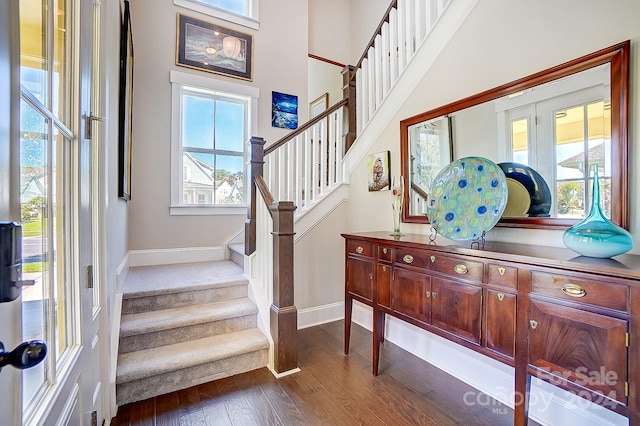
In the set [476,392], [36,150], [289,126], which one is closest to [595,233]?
[476,392]

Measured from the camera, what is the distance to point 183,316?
229cm

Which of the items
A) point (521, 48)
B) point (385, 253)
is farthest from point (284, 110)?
point (521, 48)

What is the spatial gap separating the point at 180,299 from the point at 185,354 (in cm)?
52

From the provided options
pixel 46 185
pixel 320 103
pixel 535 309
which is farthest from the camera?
pixel 320 103

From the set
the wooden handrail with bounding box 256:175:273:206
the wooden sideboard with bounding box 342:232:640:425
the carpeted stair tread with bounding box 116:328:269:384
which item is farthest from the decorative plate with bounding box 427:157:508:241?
the carpeted stair tread with bounding box 116:328:269:384

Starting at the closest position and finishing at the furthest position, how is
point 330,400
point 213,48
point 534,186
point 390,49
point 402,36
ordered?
point 534,186 → point 330,400 → point 402,36 → point 390,49 → point 213,48

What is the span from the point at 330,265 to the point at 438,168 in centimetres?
149

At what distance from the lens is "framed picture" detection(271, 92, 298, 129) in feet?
13.4

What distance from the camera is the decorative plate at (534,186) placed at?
1679 mm

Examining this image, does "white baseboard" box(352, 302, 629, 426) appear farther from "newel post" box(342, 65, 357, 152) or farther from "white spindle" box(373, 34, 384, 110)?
"white spindle" box(373, 34, 384, 110)

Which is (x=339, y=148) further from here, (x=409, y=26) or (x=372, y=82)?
(x=409, y=26)

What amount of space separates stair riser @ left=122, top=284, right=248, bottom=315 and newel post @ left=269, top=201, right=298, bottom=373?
62cm

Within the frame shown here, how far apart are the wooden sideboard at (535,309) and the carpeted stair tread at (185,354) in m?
1.16

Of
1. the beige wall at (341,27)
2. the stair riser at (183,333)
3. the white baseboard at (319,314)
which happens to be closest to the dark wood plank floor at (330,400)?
the stair riser at (183,333)
